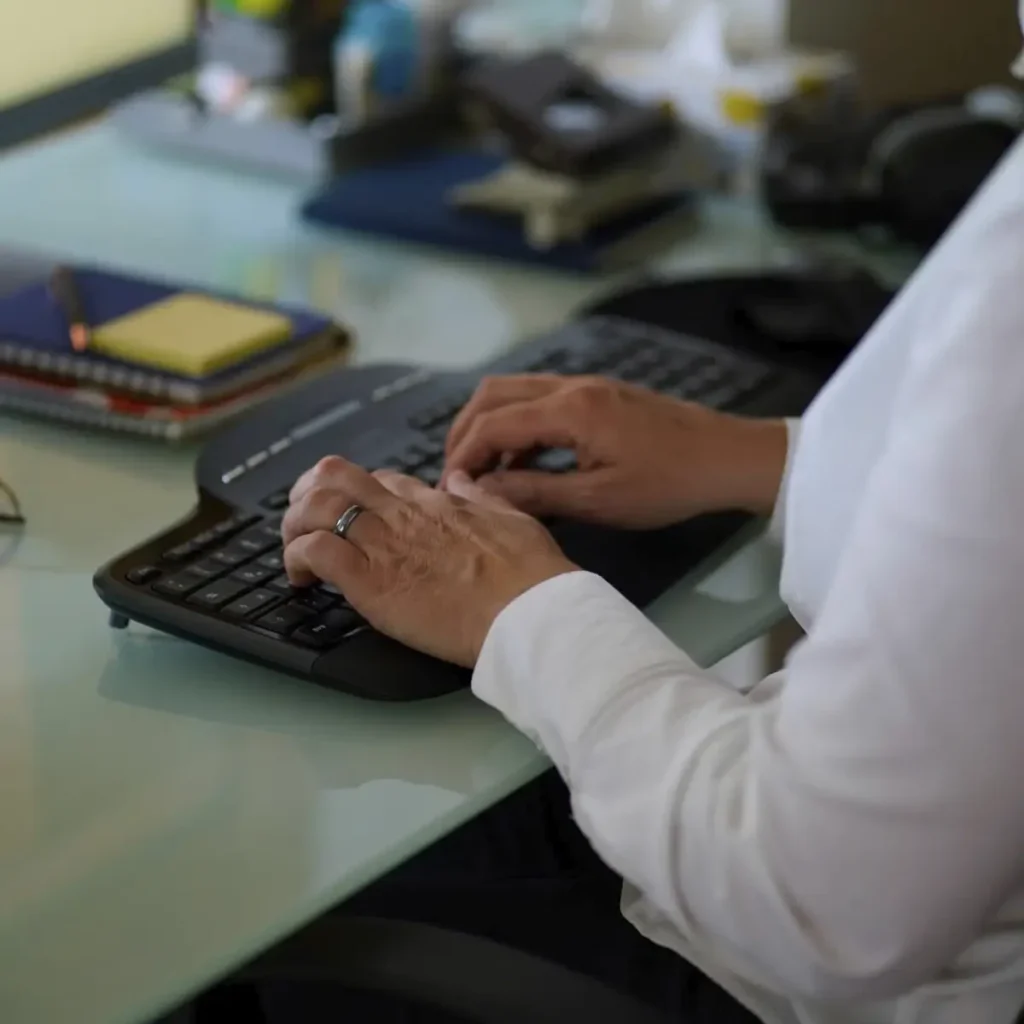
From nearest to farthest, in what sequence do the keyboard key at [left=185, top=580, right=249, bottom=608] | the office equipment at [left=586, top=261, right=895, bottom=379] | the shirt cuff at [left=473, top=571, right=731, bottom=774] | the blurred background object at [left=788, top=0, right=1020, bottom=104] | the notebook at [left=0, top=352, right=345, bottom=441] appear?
the shirt cuff at [left=473, top=571, right=731, bottom=774] < the keyboard key at [left=185, top=580, right=249, bottom=608] < the notebook at [left=0, top=352, right=345, bottom=441] < the office equipment at [left=586, top=261, right=895, bottom=379] < the blurred background object at [left=788, top=0, right=1020, bottom=104]

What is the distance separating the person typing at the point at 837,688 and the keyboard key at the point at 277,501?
5 centimetres

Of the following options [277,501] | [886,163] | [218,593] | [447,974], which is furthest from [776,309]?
[447,974]

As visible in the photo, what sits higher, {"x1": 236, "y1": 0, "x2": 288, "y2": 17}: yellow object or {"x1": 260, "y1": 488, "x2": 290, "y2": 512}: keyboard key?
{"x1": 236, "y1": 0, "x2": 288, "y2": 17}: yellow object

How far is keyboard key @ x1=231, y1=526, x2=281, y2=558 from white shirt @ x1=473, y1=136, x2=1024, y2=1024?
0.17 meters

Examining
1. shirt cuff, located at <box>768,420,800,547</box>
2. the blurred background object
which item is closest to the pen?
shirt cuff, located at <box>768,420,800,547</box>

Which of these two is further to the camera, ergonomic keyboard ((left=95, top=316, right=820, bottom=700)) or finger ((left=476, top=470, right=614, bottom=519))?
finger ((left=476, top=470, right=614, bottom=519))

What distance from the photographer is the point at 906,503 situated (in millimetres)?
682

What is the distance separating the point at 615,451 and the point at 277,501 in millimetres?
202

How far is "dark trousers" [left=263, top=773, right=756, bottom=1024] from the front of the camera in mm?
864

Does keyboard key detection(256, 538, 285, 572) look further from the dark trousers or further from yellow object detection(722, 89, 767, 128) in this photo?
yellow object detection(722, 89, 767, 128)

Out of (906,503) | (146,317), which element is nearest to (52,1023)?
(906,503)

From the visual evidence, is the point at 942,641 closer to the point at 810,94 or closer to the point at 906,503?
the point at 906,503

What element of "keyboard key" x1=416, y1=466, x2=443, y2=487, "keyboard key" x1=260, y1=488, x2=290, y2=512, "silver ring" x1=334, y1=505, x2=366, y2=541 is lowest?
"keyboard key" x1=416, y1=466, x2=443, y2=487

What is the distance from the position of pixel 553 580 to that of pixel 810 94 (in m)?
0.96
